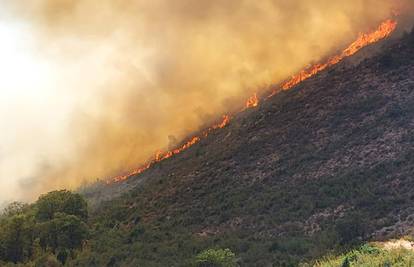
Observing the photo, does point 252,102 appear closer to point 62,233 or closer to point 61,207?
point 61,207

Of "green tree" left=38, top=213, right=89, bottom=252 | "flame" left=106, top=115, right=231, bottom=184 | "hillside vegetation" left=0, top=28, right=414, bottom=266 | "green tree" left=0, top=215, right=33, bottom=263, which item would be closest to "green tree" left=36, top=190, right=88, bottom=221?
"hillside vegetation" left=0, top=28, right=414, bottom=266

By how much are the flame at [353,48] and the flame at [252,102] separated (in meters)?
4.65

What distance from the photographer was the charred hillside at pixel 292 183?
4975 cm

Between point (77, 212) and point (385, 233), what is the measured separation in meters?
54.1

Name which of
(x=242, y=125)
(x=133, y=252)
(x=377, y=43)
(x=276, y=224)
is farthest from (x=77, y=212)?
(x=377, y=43)

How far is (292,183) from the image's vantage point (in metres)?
63.4

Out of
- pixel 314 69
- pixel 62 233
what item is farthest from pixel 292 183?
pixel 314 69

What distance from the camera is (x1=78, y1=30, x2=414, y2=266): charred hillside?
4975 centimetres

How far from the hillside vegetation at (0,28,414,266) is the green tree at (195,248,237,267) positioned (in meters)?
0.12

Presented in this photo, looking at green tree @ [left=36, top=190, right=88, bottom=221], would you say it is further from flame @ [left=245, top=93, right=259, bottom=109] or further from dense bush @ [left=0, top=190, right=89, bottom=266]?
flame @ [left=245, top=93, right=259, bottom=109]

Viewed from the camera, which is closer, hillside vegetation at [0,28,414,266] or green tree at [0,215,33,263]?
hillside vegetation at [0,28,414,266]

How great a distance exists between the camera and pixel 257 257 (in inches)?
1913

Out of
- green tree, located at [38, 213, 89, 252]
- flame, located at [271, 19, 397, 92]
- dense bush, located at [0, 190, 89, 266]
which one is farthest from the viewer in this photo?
flame, located at [271, 19, 397, 92]

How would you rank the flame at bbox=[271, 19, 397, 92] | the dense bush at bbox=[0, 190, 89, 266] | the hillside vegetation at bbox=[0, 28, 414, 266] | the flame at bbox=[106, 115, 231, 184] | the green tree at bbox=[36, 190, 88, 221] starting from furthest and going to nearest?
the flame at bbox=[106, 115, 231, 184], the flame at bbox=[271, 19, 397, 92], the green tree at bbox=[36, 190, 88, 221], the dense bush at bbox=[0, 190, 89, 266], the hillside vegetation at bbox=[0, 28, 414, 266]
